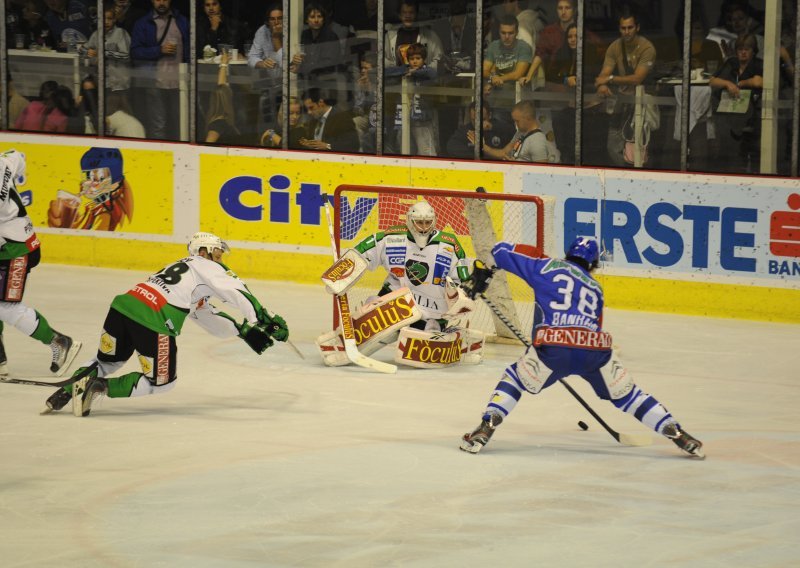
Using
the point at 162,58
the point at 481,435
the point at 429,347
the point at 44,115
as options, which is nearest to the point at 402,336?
the point at 429,347

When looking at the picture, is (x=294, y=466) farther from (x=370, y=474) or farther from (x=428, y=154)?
(x=428, y=154)

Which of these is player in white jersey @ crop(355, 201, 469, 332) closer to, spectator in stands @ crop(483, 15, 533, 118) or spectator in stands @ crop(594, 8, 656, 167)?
spectator in stands @ crop(594, 8, 656, 167)

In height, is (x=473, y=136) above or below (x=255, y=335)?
above

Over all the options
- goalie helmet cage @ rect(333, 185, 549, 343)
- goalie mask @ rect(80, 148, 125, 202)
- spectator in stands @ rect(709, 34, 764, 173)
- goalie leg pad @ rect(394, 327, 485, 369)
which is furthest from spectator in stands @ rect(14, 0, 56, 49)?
spectator in stands @ rect(709, 34, 764, 173)

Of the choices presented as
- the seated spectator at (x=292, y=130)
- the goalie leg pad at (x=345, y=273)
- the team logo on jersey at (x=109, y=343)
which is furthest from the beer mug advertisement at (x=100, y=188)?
the team logo on jersey at (x=109, y=343)

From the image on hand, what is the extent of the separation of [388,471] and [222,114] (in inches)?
269

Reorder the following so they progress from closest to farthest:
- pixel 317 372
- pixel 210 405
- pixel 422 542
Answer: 1. pixel 422 542
2. pixel 210 405
3. pixel 317 372

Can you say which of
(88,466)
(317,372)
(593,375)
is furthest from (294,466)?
(317,372)

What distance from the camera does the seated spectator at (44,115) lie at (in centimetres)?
1452

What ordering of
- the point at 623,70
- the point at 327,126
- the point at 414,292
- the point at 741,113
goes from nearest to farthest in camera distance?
1. the point at 414,292
2. the point at 741,113
3. the point at 623,70
4. the point at 327,126

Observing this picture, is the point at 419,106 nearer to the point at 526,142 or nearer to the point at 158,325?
the point at 526,142

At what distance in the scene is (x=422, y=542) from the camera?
6680mm

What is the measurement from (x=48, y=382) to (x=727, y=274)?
5.28 metres

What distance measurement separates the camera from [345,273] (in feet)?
34.1
